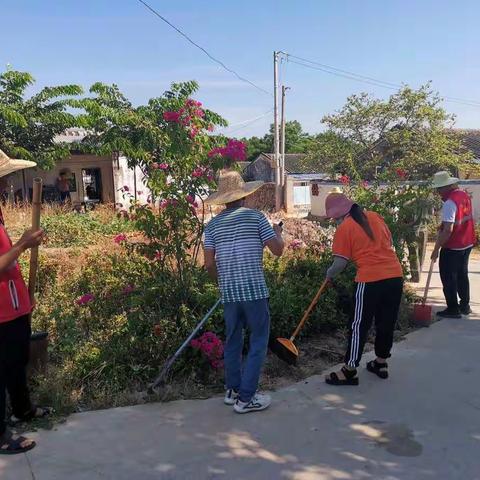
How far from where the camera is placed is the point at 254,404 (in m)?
3.62

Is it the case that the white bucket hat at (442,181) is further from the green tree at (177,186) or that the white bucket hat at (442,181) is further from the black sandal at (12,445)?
the black sandal at (12,445)

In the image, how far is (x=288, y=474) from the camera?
9.45 feet

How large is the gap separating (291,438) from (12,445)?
1.63 m

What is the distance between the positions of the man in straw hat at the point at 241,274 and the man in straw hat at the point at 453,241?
2.91m

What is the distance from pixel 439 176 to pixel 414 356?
2.19 meters

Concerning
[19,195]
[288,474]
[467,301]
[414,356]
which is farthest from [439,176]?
[19,195]

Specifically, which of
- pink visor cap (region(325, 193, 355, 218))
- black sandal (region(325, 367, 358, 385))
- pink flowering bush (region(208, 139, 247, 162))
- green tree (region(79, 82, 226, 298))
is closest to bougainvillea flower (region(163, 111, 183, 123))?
green tree (region(79, 82, 226, 298))

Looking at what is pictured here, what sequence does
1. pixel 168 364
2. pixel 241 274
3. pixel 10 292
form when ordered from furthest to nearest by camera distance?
pixel 168 364, pixel 241 274, pixel 10 292

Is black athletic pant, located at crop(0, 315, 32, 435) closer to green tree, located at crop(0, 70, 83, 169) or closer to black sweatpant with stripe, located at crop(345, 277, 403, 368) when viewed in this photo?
black sweatpant with stripe, located at crop(345, 277, 403, 368)

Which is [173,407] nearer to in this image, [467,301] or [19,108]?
[467,301]

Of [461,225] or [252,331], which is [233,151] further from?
[461,225]

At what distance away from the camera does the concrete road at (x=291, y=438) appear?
2900 mm

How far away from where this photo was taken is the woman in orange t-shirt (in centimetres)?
402

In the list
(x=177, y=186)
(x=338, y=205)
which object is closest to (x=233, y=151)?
(x=177, y=186)
